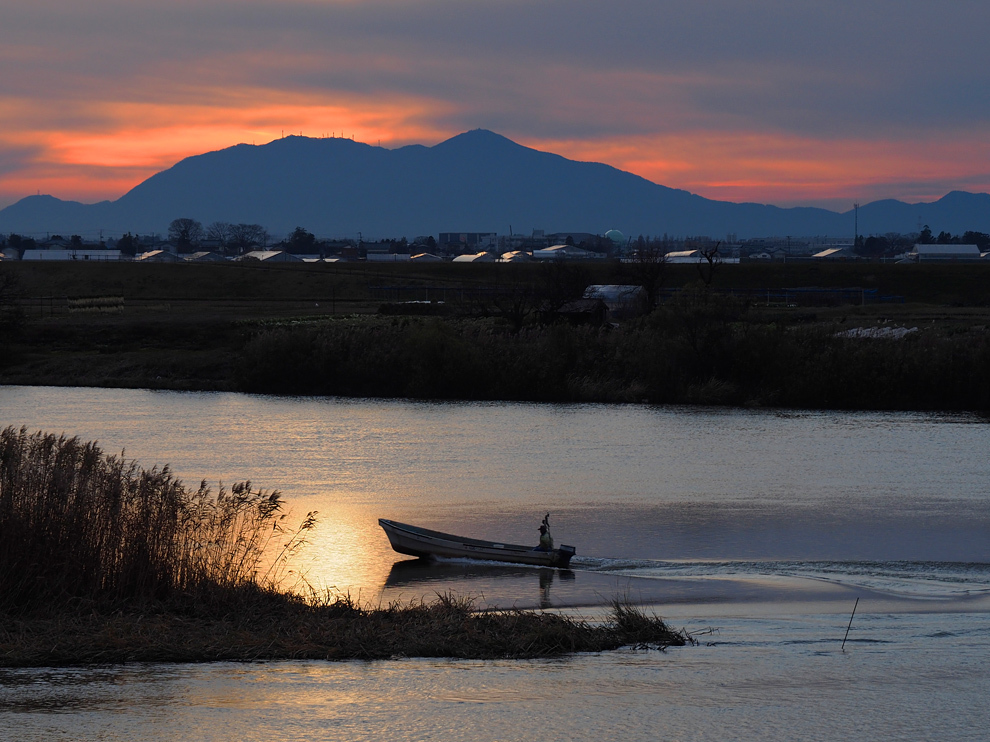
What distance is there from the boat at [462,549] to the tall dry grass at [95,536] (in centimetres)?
587

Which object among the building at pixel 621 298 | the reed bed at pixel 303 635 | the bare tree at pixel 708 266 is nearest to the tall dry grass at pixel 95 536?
the reed bed at pixel 303 635

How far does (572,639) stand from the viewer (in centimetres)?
1516

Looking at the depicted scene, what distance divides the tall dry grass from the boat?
587cm

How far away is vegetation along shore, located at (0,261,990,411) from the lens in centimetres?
5594

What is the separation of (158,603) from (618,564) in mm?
10891

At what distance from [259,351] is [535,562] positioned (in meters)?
42.7

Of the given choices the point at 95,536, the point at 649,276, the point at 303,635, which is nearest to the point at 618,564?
the point at 303,635

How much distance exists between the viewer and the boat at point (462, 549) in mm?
22609

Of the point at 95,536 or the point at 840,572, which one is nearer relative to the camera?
the point at 95,536

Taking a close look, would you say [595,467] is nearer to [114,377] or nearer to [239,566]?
[239,566]

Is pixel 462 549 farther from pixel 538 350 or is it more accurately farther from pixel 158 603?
pixel 538 350

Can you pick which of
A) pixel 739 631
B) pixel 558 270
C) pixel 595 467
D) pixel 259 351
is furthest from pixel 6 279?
pixel 739 631

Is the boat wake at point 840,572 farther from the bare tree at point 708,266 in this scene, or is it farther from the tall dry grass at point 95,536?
the bare tree at point 708,266

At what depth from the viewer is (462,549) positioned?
23078mm
